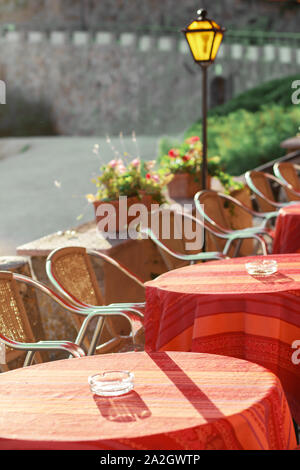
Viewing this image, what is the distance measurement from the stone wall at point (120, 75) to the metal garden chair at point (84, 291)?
21.8 meters

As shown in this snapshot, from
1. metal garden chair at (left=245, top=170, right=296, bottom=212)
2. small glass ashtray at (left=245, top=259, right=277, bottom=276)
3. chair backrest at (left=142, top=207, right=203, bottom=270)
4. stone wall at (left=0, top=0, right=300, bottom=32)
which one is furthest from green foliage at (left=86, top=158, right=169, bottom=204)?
stone wall at (left=0, top=0, right=300, bottom=32)

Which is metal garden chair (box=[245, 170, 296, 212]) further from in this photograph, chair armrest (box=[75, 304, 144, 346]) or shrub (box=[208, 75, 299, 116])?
shrub (box=[208, 75, 299, 116])

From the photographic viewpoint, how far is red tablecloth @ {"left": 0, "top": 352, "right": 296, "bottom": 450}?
1.59 meters

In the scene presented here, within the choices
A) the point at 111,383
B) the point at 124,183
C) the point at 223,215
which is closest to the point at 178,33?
the point at 223,215

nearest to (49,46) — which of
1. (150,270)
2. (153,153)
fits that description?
(153,153)

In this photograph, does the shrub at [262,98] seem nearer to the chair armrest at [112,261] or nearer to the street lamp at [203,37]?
the street lamp at [203,37]

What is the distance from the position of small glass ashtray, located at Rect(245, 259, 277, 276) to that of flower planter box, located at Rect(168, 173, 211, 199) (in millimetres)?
3576

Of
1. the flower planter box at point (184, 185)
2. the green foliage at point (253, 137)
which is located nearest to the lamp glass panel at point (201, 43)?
the flower planter box at point (184, 185)

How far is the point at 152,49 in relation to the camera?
26.5m

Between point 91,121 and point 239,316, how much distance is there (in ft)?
79.1

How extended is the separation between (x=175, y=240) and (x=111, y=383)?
270 cm

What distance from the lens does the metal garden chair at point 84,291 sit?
10.2 feet

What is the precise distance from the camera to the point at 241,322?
2730 millimetres

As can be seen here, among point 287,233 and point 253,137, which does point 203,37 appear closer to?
point 287,233
